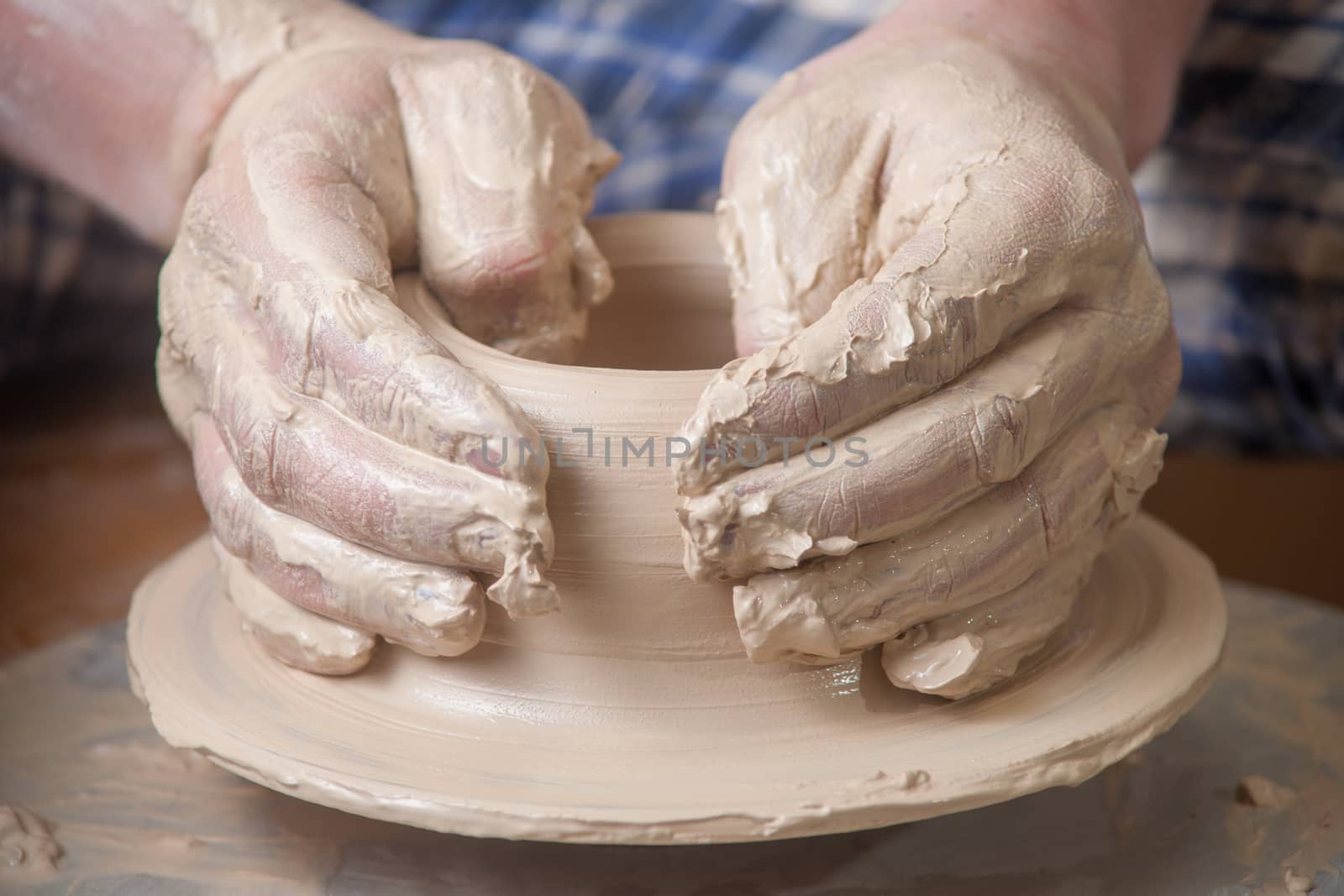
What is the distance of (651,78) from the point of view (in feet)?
6.66

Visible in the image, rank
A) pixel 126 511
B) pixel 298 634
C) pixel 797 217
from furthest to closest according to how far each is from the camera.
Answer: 1. pixel 126 511
2. pixel 797 217
3. pixel 298 634

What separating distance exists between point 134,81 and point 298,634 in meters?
0.78

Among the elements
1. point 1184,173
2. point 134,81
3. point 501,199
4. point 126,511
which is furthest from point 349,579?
point 1184,173

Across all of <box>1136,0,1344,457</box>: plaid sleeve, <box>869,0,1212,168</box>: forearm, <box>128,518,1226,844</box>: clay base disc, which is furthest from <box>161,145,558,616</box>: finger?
<box>1136,0,1344,457</box>: plaid sleeve

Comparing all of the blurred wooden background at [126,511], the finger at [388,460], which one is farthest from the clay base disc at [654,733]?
the blurred wooden background at [126,511]

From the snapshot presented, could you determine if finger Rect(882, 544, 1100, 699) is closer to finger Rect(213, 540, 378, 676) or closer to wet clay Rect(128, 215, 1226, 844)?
wet clay Rect(128, 215, 1226, 844)

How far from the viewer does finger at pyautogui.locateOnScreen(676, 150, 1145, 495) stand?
2.81 ft

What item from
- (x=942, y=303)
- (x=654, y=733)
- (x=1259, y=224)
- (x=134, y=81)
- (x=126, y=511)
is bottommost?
(x=126, y=511)

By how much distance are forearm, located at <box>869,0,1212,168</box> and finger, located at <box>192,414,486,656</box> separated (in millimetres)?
708

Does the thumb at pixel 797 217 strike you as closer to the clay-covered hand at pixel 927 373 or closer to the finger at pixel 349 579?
the clay-covered hand at pixel 927 373

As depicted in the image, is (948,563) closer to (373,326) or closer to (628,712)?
(628,712)

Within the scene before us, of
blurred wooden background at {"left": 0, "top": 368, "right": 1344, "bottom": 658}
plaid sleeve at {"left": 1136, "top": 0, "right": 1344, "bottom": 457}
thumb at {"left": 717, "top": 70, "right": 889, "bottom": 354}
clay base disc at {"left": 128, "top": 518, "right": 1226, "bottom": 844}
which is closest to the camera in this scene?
clay base disc at {"left": 128, "top": 518, "right": 1226, "bottom": 844}

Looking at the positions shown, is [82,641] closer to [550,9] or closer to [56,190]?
[56,190]

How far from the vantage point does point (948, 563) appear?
91cm
